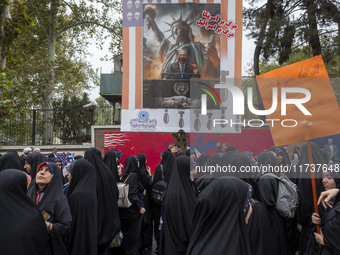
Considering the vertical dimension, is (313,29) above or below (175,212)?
above

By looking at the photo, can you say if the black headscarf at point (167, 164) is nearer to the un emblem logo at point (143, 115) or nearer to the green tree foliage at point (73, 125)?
the un emblem logo at point (143, 115)

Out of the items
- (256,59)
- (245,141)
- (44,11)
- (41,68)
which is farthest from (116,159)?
(44,11)

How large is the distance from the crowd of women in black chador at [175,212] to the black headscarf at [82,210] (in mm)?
11

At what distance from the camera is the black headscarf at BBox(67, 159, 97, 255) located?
165 inches

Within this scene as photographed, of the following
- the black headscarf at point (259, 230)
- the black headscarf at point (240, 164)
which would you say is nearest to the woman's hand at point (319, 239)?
the black headscarf at point (259, 230)

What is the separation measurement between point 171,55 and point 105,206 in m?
10.0

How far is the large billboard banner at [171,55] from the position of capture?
45.6ft

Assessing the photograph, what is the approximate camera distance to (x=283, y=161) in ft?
23.3

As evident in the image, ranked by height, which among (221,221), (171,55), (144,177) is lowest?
(144,177)

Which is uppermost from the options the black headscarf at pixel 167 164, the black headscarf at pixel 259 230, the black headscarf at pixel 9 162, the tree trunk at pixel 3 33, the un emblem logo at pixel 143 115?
the tree trunk at pixel 3 33

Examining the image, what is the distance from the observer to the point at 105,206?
194 inches

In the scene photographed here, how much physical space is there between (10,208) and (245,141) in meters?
12.3

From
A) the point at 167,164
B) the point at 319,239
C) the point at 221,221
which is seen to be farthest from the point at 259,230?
the point at 167,164

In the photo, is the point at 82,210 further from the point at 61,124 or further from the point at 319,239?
the point at 61,124
